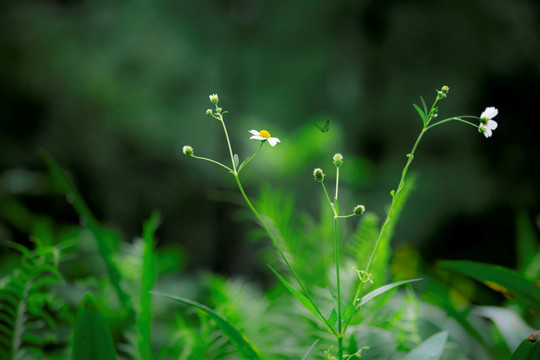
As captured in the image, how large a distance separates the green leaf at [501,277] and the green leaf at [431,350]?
0.27 ft

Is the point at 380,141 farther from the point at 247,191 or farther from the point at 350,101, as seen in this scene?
the point at 247,191

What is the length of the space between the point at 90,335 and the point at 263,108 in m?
1.47

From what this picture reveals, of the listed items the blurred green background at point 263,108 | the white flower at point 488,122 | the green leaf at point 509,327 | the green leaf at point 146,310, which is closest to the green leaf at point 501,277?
the green leaf at point 509,327

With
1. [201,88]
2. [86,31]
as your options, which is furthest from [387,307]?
[86,31]

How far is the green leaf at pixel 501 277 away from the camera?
39cm

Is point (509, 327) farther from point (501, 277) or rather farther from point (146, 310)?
point (146, 310)

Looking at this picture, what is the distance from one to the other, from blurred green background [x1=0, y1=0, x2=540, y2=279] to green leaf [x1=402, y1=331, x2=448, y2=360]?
3.15 feet

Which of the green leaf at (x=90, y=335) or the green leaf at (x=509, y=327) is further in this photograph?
the green leaf at (x=509, y=327)

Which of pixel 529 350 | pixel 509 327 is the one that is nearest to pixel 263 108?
pixel 509 327

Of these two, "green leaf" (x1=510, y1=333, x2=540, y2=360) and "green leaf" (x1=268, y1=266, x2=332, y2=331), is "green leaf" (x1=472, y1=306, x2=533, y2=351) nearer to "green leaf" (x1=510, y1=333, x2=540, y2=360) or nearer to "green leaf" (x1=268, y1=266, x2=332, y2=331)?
"green leaf" (x1=510, y1=333, x2=540, y2=360)

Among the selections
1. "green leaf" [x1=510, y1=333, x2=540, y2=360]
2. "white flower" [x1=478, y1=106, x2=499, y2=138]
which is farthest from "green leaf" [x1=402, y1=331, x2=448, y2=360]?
"white flower" [x1=478, y1=106, x2=499, y2=138]

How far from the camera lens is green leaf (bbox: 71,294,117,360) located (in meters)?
0.31

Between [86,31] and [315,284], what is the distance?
158 centimetres

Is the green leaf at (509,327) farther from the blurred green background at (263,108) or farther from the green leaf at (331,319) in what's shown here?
the blurred green background at (263,108)
